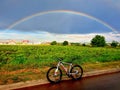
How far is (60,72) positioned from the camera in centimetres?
1032

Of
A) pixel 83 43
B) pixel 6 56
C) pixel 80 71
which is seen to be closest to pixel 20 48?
pixel 6 56

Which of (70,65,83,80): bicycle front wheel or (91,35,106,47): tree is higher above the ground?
(91,35,106,47): tree

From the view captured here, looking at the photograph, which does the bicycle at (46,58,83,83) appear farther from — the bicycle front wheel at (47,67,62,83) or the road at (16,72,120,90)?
the road at (16,72,120,90)

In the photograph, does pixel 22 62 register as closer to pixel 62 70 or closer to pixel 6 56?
pixel 6 56

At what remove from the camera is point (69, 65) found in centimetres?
1095

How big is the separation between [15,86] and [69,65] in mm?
2866

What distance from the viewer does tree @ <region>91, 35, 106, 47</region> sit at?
32691 mm

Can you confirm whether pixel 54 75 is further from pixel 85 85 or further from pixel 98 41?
pixel 98 41

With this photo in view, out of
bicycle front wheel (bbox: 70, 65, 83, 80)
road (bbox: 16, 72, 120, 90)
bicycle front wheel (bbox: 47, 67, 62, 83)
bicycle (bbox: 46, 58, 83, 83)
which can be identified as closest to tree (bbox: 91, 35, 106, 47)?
bicycle front wheel (bbox: 70, 65, 83, 80)

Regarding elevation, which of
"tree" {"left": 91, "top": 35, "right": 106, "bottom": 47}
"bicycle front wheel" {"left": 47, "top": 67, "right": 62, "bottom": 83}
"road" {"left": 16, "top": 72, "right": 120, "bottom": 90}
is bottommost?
"road" {"left": 16, "top": 72, "right": 120, "bottom": 90}

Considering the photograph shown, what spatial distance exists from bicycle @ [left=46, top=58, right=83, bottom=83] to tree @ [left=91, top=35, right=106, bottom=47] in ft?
71.9

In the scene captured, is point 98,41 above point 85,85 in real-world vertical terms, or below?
above

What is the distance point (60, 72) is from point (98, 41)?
75.5ft

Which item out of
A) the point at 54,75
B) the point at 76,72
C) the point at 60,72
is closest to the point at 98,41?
the point at 76,72
